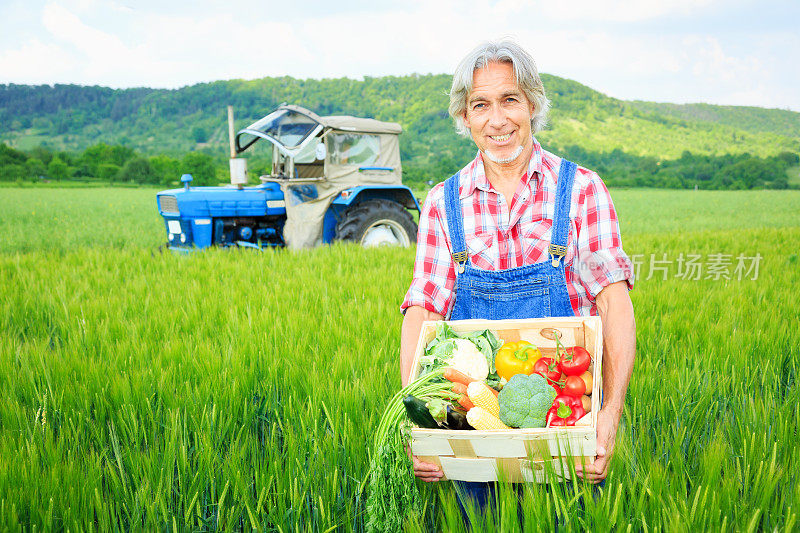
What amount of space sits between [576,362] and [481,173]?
870 millimetres

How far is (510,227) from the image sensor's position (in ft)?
6.61

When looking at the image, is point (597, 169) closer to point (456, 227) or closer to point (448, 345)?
point (456, 227)

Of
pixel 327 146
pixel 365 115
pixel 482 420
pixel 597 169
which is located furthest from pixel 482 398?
pixel 365 115

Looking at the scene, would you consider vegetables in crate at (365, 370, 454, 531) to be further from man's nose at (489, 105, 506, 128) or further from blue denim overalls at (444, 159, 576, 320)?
man's nose at (489, 105, 506, 128)

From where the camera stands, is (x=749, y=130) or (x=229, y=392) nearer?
(x=229, y=392)

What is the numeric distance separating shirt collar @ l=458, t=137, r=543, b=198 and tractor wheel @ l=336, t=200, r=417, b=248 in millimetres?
4725

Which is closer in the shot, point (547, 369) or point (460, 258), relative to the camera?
point (547, 369)

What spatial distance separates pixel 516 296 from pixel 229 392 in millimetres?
1282

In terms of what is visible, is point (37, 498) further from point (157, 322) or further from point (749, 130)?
point (749, 130)

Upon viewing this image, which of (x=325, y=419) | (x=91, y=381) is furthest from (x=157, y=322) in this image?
(x=325, y=419)

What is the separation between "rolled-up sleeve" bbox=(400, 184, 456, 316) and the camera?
204 centimetres

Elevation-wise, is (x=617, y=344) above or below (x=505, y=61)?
below

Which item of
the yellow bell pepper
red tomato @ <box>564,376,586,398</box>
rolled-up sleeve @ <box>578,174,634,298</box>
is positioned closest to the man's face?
rolled-up sleeve @ <box>578,174,634,298</box>

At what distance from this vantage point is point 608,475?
1591 millimetres
